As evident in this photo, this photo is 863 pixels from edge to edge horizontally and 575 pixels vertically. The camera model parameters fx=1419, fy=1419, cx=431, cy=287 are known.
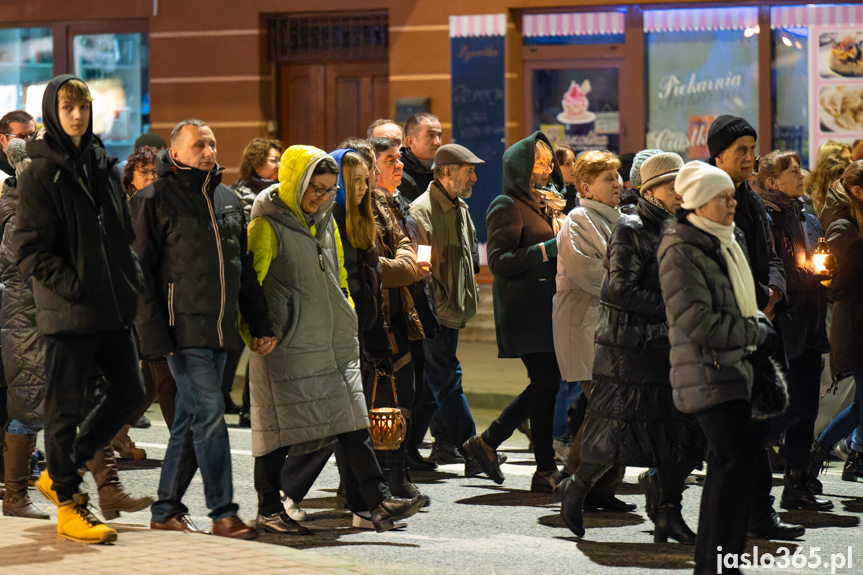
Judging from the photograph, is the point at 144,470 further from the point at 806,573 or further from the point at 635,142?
the point at 635,142

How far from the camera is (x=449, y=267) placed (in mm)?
9688

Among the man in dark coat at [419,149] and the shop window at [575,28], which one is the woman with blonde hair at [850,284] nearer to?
the man in dark coat at [419,149]

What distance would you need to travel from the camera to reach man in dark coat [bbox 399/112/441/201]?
10453 mm

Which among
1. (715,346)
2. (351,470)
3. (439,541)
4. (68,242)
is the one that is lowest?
(439,541)

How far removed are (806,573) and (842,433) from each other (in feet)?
8.13

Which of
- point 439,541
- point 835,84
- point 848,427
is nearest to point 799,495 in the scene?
point 848,427

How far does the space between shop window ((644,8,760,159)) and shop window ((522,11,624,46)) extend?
394 millimetres

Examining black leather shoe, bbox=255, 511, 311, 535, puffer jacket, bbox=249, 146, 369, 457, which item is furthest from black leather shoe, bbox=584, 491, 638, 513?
black leather shoe, bbox=255, 511, 311, 535

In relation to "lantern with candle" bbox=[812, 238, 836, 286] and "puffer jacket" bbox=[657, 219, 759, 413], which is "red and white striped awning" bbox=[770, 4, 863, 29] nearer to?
"lantern with candle" bbox=[812, 238, 836, 286]

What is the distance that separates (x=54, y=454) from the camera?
676 centimetres

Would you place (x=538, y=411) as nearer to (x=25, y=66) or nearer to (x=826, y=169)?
(x=826, y=169)

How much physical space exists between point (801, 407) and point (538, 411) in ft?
5.26

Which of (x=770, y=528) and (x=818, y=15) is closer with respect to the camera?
(x=770, y=528)

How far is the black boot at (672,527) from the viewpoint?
289 inches
